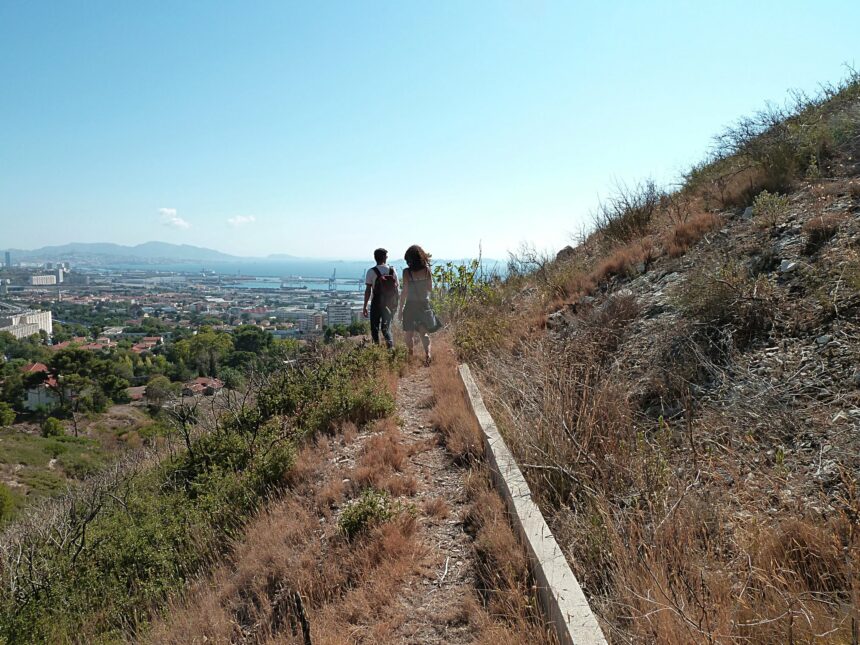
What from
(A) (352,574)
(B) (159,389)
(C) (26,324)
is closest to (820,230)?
(A) (352,574)

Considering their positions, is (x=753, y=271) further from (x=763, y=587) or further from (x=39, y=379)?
(x=39, y=379)

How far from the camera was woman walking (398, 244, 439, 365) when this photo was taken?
687 cm

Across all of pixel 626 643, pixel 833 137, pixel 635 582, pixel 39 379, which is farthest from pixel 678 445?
pixel 39 379

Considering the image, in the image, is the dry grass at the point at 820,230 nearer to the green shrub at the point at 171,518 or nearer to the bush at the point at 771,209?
the bush at the point at 771,209

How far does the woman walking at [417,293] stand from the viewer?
6.87 m

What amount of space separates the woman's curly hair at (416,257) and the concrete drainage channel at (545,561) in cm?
364

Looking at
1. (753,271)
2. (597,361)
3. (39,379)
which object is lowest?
(39,379)

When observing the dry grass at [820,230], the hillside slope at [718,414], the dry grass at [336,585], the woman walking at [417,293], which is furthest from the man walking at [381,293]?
the dry grass at [820,230]

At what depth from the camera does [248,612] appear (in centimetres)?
282

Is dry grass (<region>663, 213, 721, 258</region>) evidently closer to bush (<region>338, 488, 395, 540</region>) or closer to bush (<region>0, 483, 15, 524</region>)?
bush (<region>338, 488, 395, 540</region>)

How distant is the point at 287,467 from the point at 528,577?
283 cm

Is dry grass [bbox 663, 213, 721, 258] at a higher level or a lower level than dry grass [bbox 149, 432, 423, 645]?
higher

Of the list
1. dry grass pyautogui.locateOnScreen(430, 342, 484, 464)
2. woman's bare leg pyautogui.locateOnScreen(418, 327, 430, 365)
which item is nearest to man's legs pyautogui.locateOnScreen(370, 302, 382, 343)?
woman's bare leg pyautogui.locateOnScreen(418, 327, 430, 365)

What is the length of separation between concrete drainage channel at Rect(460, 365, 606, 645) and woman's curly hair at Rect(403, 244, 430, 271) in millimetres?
3636
